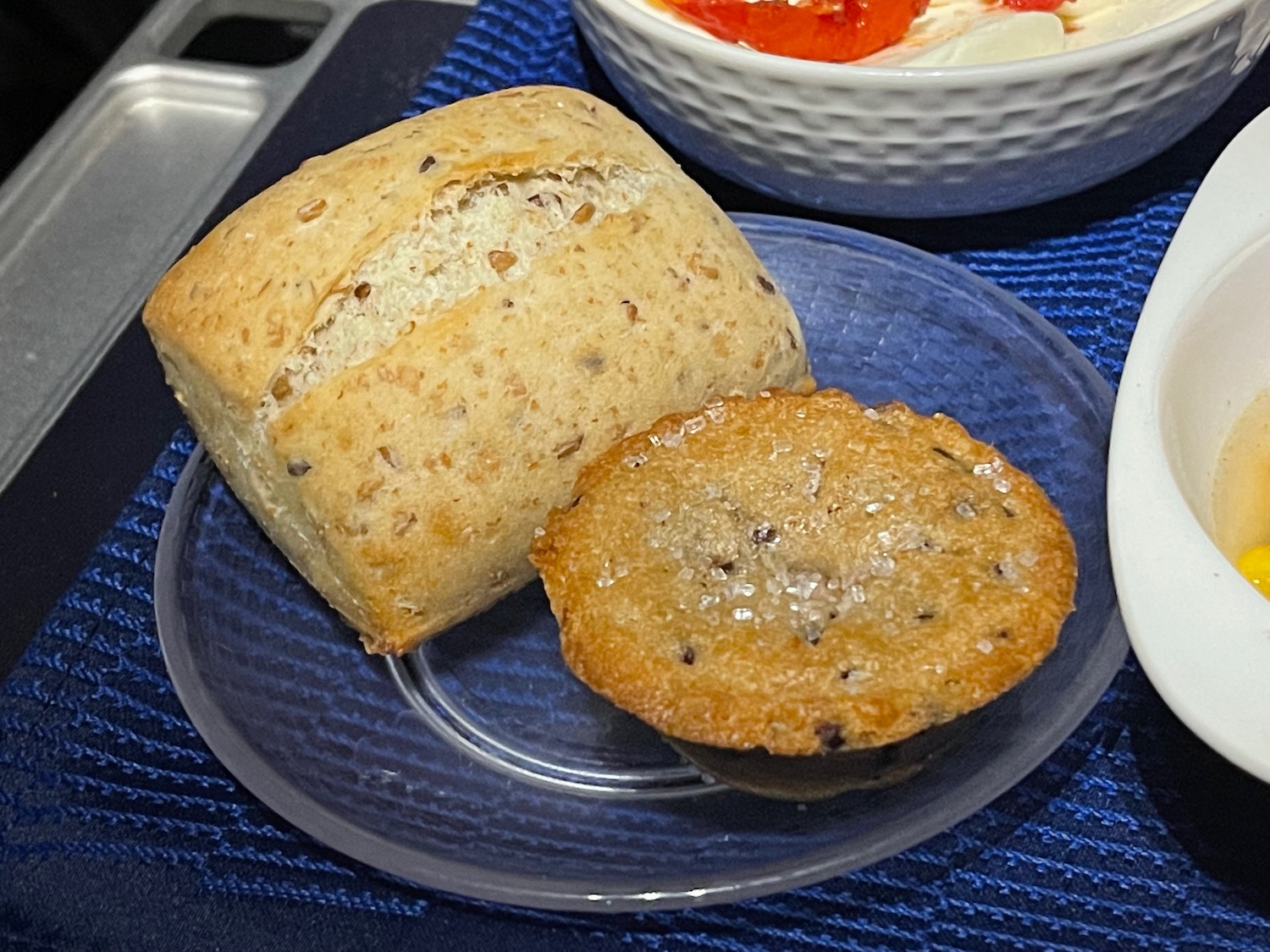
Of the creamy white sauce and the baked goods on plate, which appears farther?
the creamy white sauce

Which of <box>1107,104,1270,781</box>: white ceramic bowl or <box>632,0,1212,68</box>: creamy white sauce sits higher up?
<box>632,0,1212,68</box>: creamy white sauce

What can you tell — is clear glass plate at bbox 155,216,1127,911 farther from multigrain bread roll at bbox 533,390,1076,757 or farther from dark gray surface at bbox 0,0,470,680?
dark gray surface at bbox 0,0,470,680

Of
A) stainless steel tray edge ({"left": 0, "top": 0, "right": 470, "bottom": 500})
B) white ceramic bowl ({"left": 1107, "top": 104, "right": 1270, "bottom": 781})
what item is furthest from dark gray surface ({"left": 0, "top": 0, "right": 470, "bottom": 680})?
white ceramic bowl ({"left": 1107, "top": 104, "right": 1270, "bottom": 781})

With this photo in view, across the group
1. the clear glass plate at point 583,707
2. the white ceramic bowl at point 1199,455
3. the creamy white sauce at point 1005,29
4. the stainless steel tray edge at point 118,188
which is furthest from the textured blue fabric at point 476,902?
A: the creamy white sauce at point 1005,29

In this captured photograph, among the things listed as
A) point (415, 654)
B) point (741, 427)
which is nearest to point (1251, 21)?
point (741, 427)

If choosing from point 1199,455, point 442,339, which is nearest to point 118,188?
point 442,339

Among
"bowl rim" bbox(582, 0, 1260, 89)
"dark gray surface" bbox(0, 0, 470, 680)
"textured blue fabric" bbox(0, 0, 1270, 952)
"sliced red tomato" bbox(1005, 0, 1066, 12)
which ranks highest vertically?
"bowl rim" bbox(582, 0, 1260, 89)

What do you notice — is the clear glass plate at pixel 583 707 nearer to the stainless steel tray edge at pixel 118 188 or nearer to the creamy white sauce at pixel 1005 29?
the creamy white sauce at pixel 1005 29

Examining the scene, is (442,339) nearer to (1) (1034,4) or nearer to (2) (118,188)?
(1) (1034,4)
